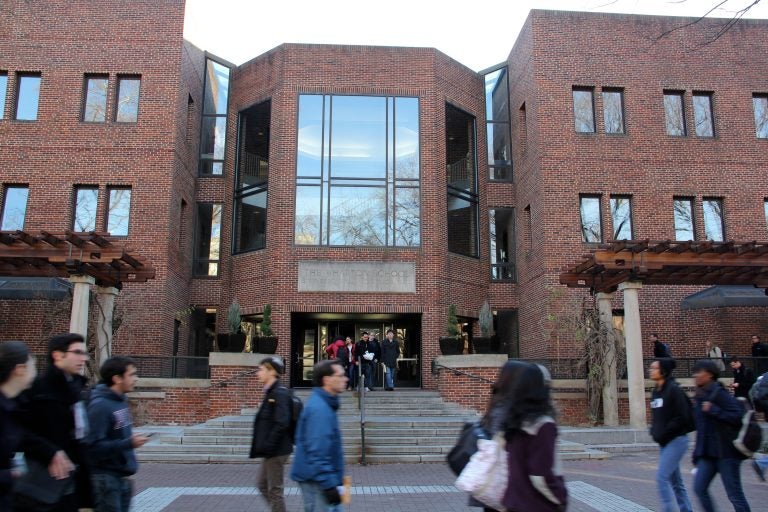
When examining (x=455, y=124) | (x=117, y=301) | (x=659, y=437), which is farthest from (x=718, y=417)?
(x=455, y=124)

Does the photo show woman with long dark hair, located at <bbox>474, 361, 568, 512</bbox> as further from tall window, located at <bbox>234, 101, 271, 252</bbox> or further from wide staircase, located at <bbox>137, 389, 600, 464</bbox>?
tall window, located at <bbox>234, 101, 271, 252</bbox>

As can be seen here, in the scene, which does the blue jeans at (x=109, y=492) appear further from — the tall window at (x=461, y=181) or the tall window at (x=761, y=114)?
the tall window at (x=761, y=114)

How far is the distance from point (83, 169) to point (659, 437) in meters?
19.3

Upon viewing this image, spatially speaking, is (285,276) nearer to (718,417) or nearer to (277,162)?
(277,162)

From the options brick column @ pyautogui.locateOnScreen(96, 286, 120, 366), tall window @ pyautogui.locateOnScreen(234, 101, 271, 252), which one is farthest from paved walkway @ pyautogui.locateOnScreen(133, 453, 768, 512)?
tall window @ pyautogui.locateOnScreen(234, 101, 271, 252)

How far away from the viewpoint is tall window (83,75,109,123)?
69.5 ft

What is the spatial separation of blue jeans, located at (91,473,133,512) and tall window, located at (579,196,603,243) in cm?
1821

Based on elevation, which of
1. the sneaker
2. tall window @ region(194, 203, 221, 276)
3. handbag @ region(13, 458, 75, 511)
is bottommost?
the sneaker

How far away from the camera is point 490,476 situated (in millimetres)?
3486

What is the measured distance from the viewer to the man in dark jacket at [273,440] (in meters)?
5.88

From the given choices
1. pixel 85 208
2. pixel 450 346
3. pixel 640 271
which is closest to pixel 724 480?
pixel 640 271

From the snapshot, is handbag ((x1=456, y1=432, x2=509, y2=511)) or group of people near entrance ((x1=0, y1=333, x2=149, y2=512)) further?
group of people near entrance ((x1=0, y1=333, x2=149, y2=512))

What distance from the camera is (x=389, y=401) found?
53.7 feet

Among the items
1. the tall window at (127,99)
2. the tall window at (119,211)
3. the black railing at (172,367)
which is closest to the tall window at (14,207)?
the tall window at (119,211)
